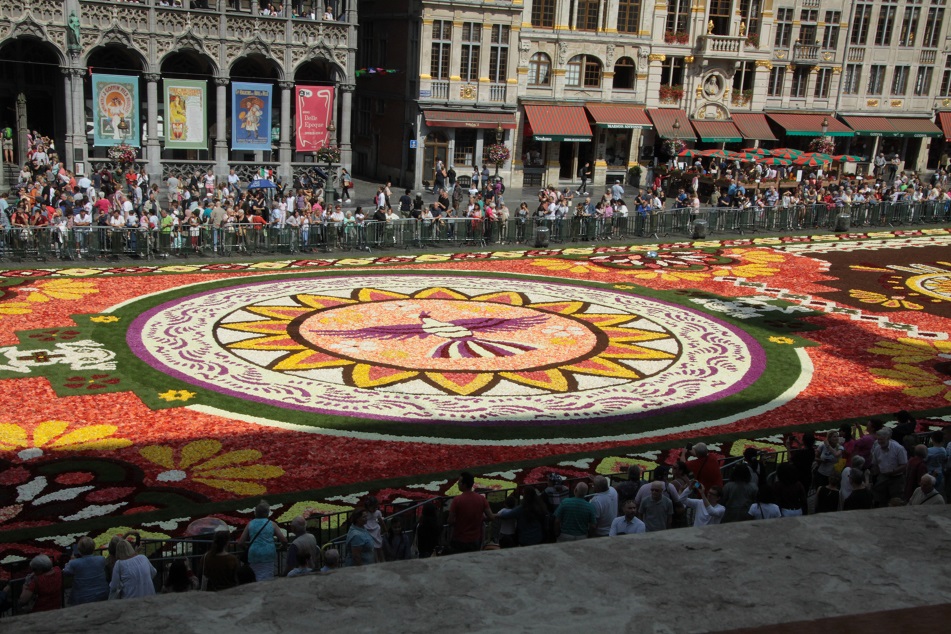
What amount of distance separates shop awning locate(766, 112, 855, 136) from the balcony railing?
1802 cm

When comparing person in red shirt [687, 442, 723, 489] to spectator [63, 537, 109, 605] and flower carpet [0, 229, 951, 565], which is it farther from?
spectator [63, 537, 109, 605]

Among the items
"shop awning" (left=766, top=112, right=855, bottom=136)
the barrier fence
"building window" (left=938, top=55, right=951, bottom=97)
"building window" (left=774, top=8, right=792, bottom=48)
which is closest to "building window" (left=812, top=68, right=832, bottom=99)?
"shop awning" (left=766, top=112, right=855, bottom=136)

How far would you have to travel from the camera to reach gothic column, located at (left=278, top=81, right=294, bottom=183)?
1526 inches

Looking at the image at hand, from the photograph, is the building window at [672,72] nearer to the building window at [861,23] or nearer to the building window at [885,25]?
the building window at [861,23]

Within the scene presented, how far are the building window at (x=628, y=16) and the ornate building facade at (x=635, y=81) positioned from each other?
0.06 meters

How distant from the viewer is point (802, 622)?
3.44m

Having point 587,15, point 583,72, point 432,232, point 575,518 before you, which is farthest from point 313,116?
point 575,518

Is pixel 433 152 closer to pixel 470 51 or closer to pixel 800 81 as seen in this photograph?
pixel 470 51

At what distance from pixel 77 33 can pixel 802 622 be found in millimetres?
36109

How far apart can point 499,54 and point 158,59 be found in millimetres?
14263

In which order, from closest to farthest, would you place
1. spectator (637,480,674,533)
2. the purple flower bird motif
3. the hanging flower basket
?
spectator (637,480,674,533) → the purple flower bird motif → the hanging flower basket

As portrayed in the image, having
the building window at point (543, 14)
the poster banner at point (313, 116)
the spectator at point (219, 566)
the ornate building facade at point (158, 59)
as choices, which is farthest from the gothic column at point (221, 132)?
the spectator at point (219, 566)

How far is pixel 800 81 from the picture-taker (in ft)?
171

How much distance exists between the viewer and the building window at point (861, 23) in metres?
51.8
